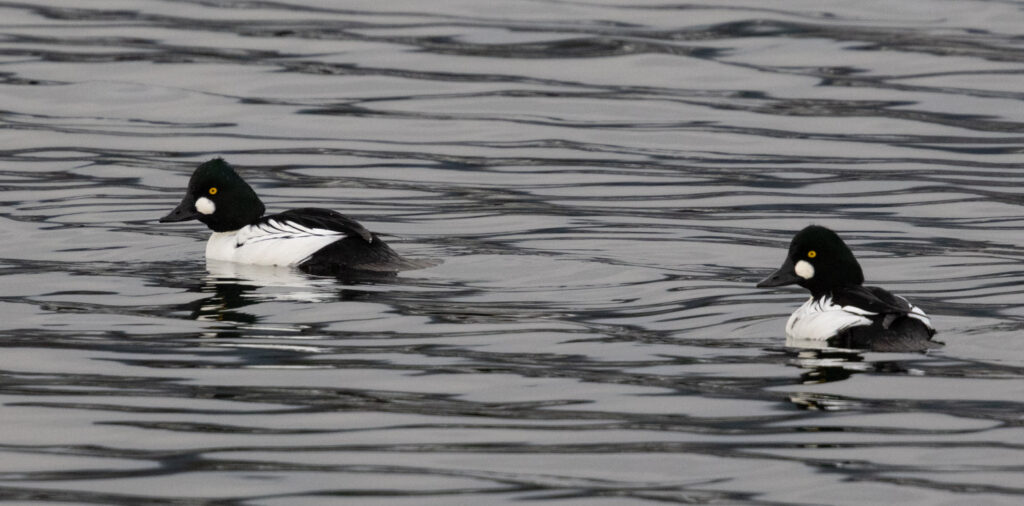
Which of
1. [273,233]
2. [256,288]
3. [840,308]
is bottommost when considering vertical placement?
[256,288]

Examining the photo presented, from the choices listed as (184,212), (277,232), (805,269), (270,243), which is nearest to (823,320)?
(805,269)

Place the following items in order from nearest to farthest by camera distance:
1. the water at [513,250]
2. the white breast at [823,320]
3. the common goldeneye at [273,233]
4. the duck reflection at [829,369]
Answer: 1. the water at [513,250]
2. the duck reflection at [829,369]
3. the white breast at [823,320]
4. the common goldeneye at [273,233]

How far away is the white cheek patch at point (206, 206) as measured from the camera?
12.8m

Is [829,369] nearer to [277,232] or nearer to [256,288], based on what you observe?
[256,288]

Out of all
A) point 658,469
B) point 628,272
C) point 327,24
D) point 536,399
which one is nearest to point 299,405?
point 536,399

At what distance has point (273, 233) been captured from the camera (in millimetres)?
12344

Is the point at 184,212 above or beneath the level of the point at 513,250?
above

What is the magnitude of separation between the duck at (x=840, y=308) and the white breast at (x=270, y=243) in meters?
3.09

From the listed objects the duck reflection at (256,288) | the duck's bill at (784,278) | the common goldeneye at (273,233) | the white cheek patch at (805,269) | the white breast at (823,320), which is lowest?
the duck reflection at (256,288)

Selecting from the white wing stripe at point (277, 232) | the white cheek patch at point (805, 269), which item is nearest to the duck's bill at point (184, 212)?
the white wing stripe at point (277, 232)

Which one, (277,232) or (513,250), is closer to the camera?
(277,232)

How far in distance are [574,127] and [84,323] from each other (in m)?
8.52

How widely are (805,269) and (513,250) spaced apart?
3.11m

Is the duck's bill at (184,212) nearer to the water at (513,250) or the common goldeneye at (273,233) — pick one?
the common goldeneye at (273,233)
